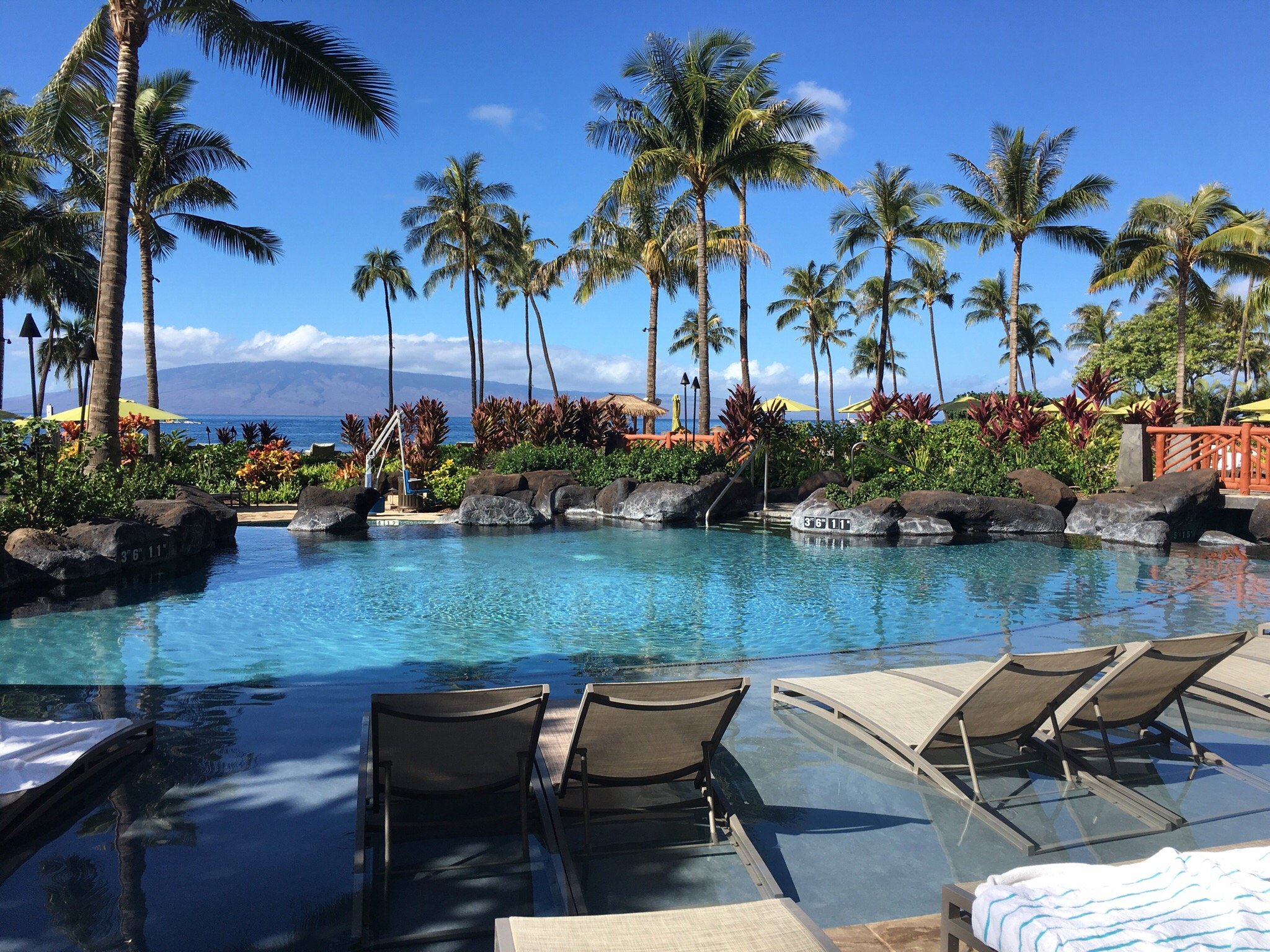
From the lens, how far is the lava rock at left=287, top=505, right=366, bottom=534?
626 inches

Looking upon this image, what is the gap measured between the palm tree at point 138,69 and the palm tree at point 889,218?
26.0m

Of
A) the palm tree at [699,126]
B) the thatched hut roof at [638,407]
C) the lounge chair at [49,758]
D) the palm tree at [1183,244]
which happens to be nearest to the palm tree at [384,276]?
the thatched hut roof at [638,407]

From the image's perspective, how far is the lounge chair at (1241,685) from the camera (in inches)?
193

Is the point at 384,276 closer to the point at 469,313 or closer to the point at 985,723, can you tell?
the point at 469,313

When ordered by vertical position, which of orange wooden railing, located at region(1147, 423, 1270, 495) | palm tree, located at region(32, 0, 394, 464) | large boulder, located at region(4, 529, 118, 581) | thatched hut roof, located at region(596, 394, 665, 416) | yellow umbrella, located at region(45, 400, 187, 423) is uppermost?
palm tree, located at region(32, 0, 394, 464)

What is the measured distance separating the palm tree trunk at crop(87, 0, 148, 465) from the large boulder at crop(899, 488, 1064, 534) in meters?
12.8

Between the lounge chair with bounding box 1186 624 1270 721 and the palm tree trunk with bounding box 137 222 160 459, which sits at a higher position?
the palm tree trunk with bounding box 137 222 160 459

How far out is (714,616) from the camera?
9.09 meters

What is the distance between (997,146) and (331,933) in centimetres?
3303

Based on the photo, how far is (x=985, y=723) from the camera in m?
3.98

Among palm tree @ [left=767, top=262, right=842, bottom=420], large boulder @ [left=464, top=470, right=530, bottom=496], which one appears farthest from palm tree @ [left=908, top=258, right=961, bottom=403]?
large boulder @ [left=464, top=470, right=530, bottom=496]

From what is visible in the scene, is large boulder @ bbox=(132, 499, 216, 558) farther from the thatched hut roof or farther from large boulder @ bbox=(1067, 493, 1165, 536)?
the thatched hut roof

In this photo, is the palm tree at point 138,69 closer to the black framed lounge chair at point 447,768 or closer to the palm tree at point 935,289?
the black framed lounge chair at point 447,768

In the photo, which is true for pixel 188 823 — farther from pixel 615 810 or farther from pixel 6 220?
pixel 6 220
